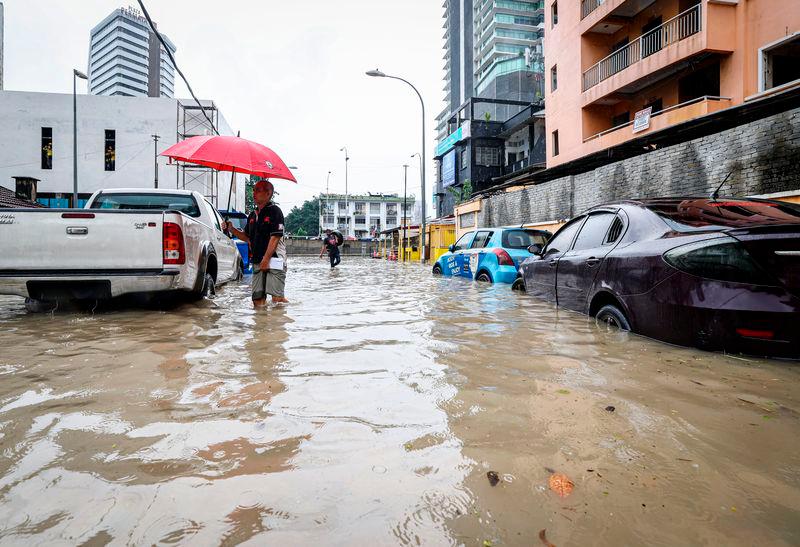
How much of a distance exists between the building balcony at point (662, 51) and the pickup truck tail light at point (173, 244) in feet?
55.7

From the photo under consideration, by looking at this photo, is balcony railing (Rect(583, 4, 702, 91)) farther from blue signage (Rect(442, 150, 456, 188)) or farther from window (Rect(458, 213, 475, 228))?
blue signage (Rect(442, 150, 456, 188))

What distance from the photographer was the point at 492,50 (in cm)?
6869

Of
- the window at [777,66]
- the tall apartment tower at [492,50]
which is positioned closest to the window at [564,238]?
the window at [777,66]

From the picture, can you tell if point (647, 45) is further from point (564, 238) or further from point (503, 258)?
point (564, 238)

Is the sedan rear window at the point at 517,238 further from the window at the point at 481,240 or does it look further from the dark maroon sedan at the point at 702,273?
the dark maroon sedan at the point at 702,273

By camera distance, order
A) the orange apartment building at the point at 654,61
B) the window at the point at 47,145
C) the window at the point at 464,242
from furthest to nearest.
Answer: the window at the point at 47,145 < the orange apartment building at the point at 654,61 < the window at the point at 464,242

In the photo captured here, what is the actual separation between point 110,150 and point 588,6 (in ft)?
128

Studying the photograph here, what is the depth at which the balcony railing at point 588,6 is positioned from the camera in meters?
20.2

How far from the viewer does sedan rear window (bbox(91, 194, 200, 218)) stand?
7.02 meters

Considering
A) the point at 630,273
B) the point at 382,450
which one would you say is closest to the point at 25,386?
the point at 382,450

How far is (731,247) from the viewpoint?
10.2 feet

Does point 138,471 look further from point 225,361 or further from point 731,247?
point 731,247

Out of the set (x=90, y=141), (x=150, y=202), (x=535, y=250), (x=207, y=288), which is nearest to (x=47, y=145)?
(x=90, y=141)

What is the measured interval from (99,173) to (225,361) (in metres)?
45.3
